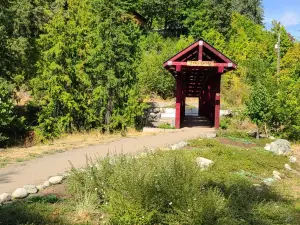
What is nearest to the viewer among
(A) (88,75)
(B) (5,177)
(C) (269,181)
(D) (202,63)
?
(B) (5,177)

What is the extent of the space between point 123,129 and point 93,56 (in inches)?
130

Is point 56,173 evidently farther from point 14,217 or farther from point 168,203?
point 168,203

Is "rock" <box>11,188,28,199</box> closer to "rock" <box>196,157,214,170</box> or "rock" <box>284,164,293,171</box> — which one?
"rock" <box>196,157,214,170</box>

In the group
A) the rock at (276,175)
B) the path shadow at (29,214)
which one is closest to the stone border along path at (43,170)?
the path shadow at (29,214)

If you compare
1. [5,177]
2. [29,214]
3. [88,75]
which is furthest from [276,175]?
[88,75]

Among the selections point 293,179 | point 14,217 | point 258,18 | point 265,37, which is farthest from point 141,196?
point 258,18

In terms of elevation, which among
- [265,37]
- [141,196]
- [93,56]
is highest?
[265,37]

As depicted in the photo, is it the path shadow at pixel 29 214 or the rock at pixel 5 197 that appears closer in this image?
the path shadow at pixel 29 214

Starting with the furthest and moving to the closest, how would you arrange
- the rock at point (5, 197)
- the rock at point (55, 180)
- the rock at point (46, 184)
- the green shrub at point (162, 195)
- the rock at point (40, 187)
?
the rock at point (55, 180) < the rock at point (46, 184) < the rock at point (40, 187) < the rock at point (5, 197) < the green shrub at point (162, 195)

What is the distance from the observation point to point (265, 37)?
43.2 m

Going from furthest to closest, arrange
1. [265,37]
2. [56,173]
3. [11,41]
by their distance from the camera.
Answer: [265,37], [11,41], [56,173]

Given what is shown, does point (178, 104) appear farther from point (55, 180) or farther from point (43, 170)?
point (55, 180)

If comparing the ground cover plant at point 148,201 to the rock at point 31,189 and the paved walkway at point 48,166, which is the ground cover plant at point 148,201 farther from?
the paved walkway at point 48,166

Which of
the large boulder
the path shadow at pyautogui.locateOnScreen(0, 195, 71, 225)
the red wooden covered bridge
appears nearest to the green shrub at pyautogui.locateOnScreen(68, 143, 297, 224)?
the path shadow at pyautogui.locateOnScreen(0, 195, 71, 225)
